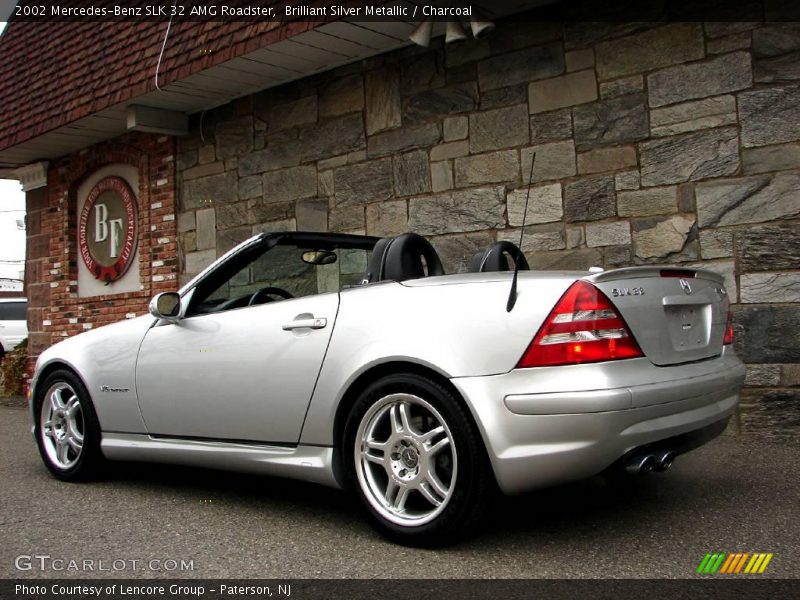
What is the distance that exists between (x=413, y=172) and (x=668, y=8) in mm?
2573

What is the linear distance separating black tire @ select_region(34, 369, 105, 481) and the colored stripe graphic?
3.40 meters

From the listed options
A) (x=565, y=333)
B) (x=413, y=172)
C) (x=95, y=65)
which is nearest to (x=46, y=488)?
(x=565, y=333)

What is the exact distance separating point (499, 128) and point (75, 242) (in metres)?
7.24

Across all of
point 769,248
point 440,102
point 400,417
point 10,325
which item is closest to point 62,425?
point 400,417

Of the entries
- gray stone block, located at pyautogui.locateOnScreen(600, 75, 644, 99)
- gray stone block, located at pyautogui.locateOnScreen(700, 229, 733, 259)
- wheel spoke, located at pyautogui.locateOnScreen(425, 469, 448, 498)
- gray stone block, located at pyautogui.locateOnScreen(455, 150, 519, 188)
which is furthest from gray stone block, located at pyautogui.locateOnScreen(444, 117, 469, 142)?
wheel spoke, located at pyautogui.locateOnScreen(425, 469, 448, 498)

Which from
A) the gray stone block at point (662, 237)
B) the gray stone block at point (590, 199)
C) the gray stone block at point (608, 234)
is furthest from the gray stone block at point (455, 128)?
the gray stone block at point (662, 237)

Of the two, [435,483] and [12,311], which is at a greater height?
[12,311]

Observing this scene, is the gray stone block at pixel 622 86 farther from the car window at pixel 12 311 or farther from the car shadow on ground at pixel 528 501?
the car window at pixel 12 311

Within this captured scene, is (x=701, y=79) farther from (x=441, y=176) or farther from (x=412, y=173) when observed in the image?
(x=412, y=173)

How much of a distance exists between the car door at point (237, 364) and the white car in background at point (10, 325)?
16.9 meters

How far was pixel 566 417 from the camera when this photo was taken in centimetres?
300

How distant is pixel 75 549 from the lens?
11.4ft

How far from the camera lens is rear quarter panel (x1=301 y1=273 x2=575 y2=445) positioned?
315 centimetres

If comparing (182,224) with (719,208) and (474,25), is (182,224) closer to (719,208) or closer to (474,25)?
(474,25)
